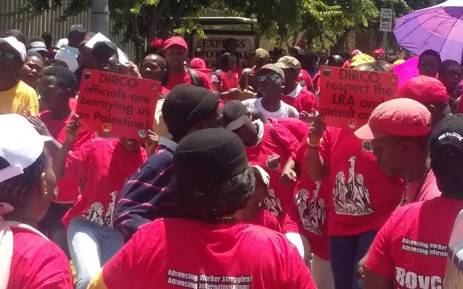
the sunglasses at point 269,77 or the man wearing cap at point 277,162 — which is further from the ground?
the sunglasses at point 269,77

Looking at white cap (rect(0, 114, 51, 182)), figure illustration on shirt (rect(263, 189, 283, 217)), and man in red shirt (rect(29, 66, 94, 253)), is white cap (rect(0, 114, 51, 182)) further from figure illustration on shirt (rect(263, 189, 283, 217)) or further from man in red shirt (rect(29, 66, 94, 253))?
man in red shirt (rect(29, 66, 94, 253))

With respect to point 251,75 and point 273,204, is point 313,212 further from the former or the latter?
point 251,75

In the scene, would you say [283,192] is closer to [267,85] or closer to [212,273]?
[267,85]

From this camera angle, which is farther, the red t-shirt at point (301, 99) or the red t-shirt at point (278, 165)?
the red t-shirt at point (301, 99)

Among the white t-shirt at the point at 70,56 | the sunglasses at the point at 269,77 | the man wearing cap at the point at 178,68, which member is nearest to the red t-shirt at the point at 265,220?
the sunglasses at the point at 269,77

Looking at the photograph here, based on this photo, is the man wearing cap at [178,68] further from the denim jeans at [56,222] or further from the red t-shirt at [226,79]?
the red t-shirt at [226,79]

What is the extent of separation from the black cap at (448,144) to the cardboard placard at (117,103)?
2634 mm

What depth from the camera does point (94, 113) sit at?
20.1 feet

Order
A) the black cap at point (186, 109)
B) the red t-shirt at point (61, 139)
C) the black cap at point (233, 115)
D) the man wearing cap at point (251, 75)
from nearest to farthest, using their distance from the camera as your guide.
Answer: the black cap at point (186, 109) → the black cap at point (233, 115) → the red t-shirt at point (61, 139) → the man wearing cap at point (251, 75)

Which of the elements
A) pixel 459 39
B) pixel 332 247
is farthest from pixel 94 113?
pixel 459 39

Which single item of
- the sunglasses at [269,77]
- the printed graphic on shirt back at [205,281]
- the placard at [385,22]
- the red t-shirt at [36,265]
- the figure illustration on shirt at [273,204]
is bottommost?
the placard at [385,22]

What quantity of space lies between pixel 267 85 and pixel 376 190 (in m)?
2.35

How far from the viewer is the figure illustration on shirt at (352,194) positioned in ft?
19.0

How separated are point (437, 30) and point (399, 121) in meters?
6.18
